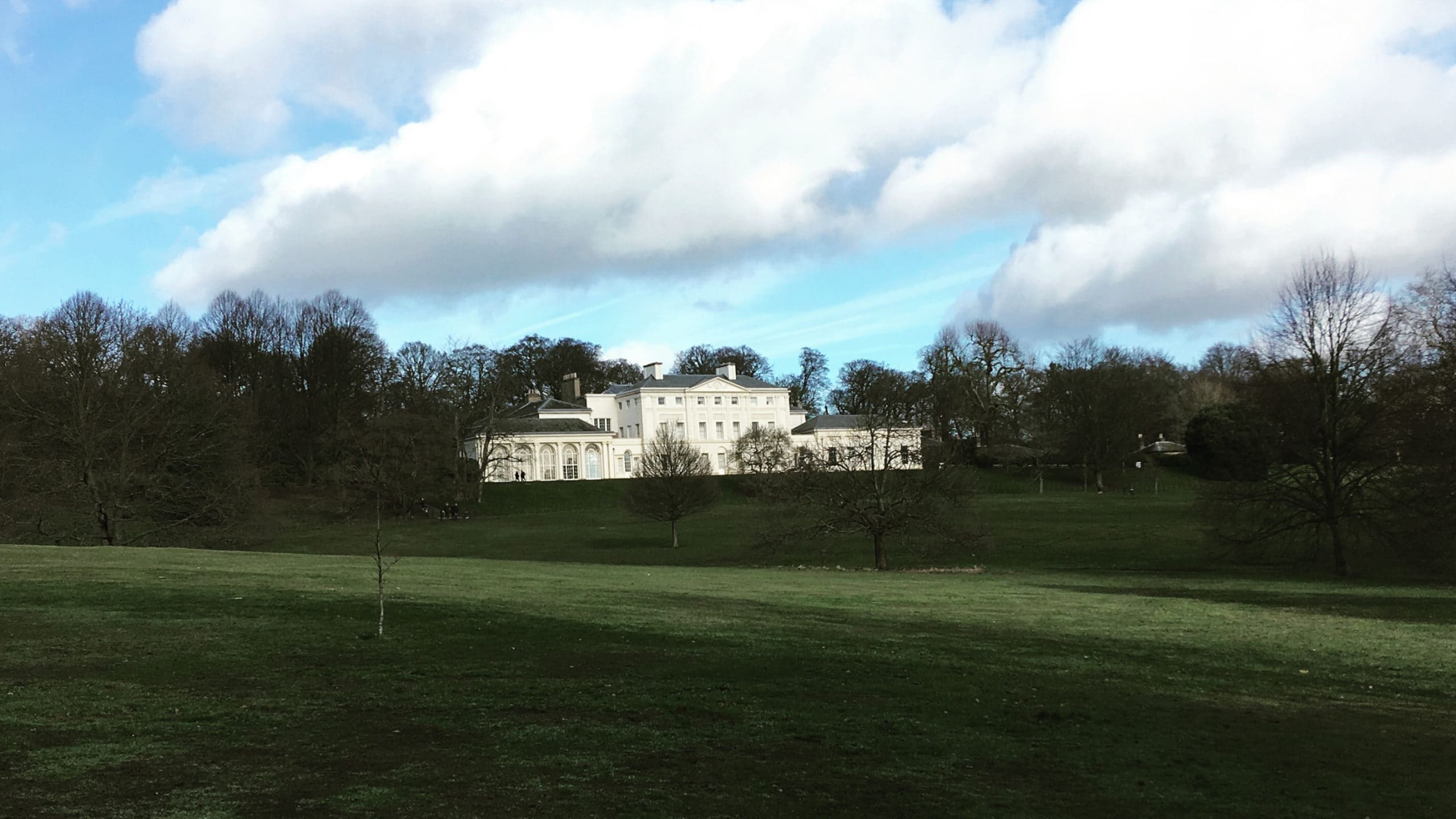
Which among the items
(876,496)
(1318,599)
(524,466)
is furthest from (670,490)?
(524,466)

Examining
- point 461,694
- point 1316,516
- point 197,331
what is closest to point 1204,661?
point 461,694

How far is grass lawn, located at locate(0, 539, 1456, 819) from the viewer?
837cm

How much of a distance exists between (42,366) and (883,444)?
1480 inches

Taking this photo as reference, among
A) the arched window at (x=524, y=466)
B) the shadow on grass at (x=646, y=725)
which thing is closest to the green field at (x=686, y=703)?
the shadow on grass at (x=646, y=725)

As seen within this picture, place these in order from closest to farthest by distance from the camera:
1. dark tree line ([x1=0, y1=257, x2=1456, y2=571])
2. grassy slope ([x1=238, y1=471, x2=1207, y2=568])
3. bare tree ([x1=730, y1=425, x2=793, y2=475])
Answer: dark tree line ([x1=0, y1=257, x2=1456, y2=571]), grassy slope ([x1=238, y1=471, x2=1207, y2=568]), bare tree ([x1=730, y1=425, x2=793, y2=475])

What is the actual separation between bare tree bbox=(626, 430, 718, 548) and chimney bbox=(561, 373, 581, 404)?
60682 mm

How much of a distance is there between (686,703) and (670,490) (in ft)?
149

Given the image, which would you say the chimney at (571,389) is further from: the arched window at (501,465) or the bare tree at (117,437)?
the bare tree at (117,437)

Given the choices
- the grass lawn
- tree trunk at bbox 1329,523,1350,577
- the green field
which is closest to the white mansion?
tree trunk at bbox 1329,523,1350,577

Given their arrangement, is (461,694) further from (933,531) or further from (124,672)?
(933,531)

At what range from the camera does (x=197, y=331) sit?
8794 centimetres

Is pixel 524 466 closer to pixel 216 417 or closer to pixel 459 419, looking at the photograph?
pixel 459 419

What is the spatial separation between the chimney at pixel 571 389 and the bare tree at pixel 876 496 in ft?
269

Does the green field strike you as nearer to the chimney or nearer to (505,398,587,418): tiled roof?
(505,398,587,418): tiled roof
